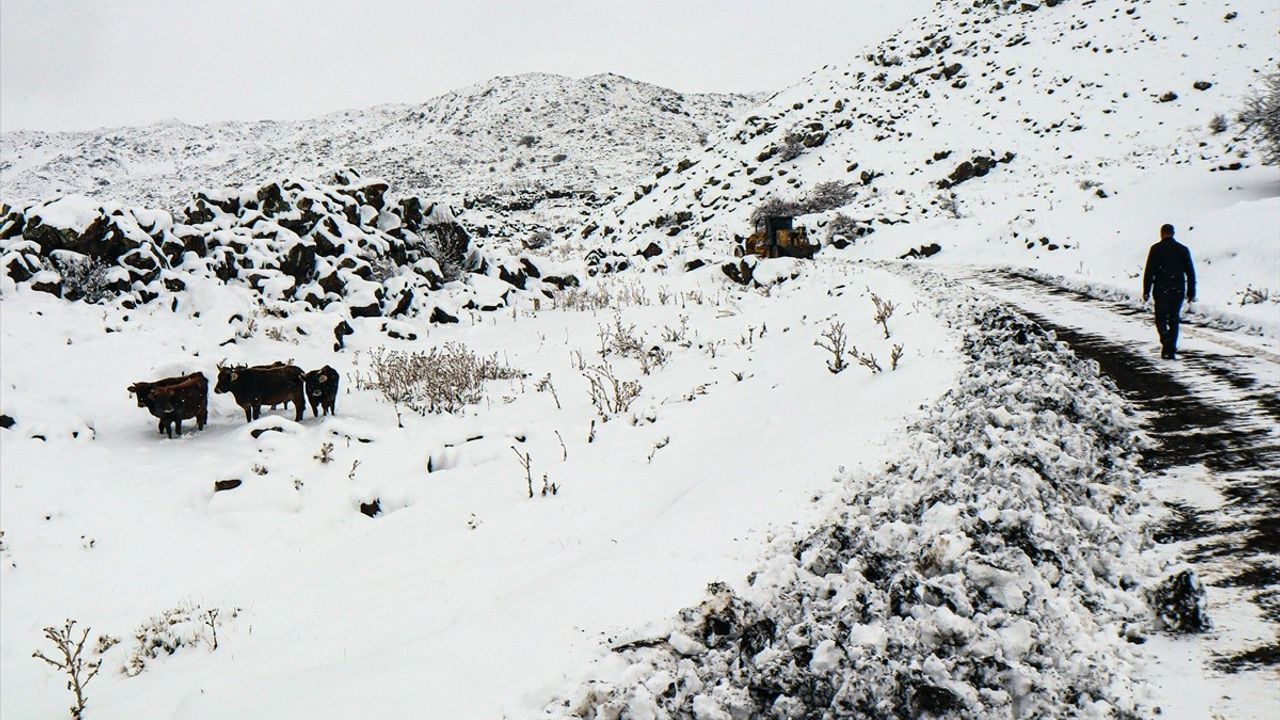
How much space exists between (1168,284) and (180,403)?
11221mm

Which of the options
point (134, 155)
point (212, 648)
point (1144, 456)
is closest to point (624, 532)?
point (212, 648)

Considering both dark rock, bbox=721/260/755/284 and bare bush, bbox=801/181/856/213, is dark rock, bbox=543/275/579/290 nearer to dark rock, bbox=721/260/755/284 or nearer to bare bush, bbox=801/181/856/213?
dark rock, bbox=721/260/755/284

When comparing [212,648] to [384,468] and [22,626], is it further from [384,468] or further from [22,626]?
[384,468]

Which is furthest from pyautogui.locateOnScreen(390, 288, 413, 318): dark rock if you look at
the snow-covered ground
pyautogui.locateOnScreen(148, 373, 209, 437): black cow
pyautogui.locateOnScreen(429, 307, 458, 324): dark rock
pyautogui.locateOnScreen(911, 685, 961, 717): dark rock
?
pyautogui.locateOnScreen(911, 685, 961, 717): dark rock

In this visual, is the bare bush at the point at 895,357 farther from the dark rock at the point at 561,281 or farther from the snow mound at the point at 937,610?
the dark rock at the point at 561,281

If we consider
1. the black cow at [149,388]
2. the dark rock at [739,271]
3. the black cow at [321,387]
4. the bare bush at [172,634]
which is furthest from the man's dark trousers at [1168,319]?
the black cow at [149,388]

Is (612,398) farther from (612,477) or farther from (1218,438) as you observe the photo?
(1218,438)

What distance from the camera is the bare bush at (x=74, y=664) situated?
10.5ft

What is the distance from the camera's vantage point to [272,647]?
360 centimetres

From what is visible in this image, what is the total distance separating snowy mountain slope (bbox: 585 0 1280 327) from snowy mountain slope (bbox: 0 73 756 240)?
12843 millimetres

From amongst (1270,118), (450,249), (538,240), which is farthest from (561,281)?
(1270,118)

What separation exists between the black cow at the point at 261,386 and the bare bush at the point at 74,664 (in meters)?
3.72

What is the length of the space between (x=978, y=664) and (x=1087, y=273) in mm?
14737

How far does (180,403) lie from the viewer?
Result: 24.4ft
